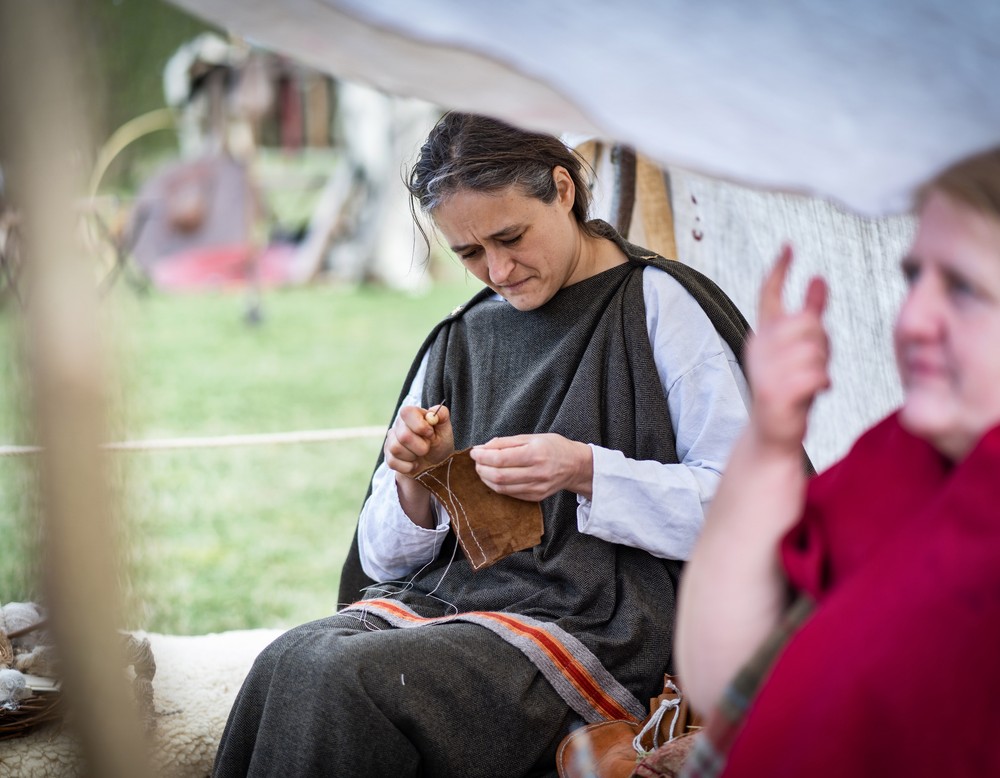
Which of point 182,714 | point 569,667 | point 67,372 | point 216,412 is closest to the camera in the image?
point 67,372

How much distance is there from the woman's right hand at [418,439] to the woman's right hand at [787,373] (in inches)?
37.9

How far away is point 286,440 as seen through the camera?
11.0ft

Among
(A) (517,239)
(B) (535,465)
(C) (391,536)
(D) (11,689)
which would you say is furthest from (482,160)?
(D) (11,689)

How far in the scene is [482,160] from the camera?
1930mm

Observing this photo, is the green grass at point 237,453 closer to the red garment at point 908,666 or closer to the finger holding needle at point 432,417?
the finger holding needle at point 432,417

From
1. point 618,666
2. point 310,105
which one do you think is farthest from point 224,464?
point 310,105

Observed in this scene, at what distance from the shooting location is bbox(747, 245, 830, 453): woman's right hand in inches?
40.4

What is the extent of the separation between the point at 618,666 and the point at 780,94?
1.13m

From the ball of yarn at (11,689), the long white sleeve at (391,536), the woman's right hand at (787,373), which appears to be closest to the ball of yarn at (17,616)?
the ball of yarn at (11,689)

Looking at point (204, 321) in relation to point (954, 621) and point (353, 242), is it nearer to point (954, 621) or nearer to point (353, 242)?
point (353, 242)

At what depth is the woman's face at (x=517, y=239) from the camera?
1942 mm

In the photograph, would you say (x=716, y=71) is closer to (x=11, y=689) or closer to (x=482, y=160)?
(x=482, y=160)

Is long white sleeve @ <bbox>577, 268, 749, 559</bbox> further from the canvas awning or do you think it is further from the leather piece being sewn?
the canvas awning

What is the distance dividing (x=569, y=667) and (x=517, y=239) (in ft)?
2.42
